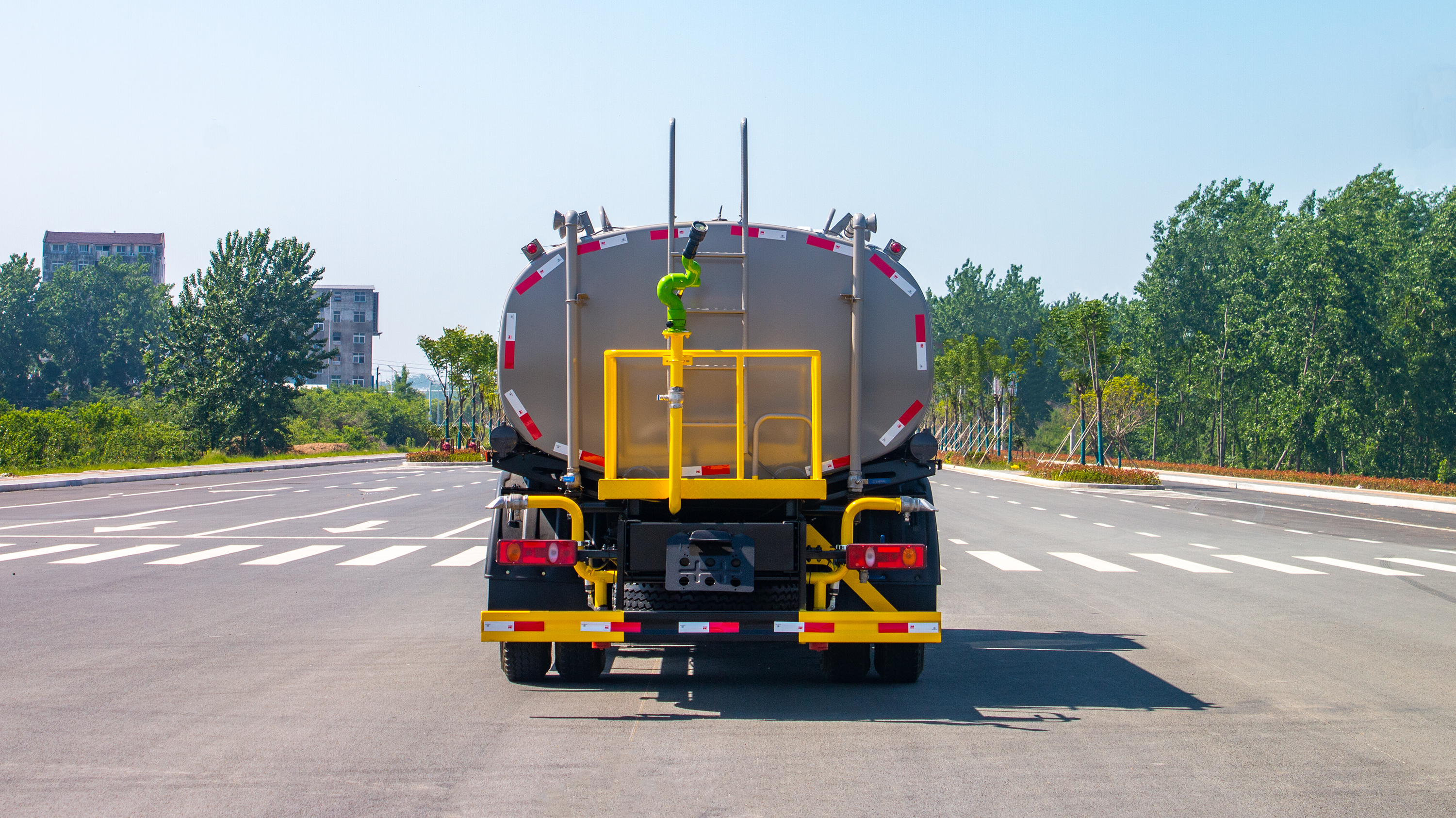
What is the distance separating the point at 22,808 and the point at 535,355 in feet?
11.8

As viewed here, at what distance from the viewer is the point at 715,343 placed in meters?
7.29

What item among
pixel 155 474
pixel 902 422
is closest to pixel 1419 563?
pixel 902 422

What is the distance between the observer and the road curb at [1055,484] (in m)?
41.1

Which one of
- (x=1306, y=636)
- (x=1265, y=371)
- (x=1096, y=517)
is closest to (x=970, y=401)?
(x=1265, y=371)

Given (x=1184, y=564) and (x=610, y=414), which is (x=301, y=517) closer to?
(x=1184, y=564)

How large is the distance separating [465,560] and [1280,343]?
58.4 meters

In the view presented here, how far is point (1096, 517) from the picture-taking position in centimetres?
2612

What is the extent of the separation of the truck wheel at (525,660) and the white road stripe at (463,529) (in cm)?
1071

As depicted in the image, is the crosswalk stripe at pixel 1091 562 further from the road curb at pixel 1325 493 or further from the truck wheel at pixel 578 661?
the road curb at pixel 1325 493

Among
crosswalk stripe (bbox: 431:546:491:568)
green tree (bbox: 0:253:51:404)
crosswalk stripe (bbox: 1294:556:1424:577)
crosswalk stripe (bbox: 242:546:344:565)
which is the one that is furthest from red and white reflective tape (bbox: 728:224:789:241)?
green tree (bbox: 0:253:51:404)

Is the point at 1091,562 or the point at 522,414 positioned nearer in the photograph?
the point at 522,414

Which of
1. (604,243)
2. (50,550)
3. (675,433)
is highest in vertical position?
(604,243)

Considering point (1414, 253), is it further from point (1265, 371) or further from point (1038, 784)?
point (1038, 784)

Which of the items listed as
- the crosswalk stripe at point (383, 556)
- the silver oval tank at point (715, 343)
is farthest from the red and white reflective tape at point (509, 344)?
the crosswalk stripe at point (383, 556)
